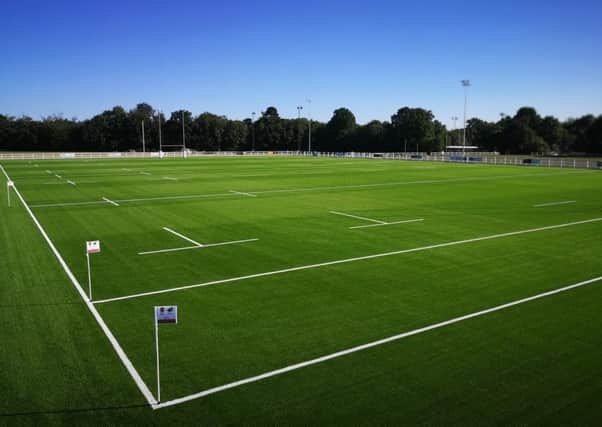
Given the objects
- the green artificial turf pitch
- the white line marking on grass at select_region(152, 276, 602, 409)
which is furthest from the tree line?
the white line marking on grass at select_region(152, 276, 602, 409)

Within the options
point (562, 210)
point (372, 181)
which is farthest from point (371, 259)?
point (372, 181)

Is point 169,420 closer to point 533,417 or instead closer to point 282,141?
point 533,417

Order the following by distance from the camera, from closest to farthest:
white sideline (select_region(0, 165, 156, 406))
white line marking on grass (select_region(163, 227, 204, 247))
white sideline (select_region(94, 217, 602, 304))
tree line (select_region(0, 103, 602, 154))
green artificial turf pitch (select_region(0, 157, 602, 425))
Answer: green artificial turf pitch (select_region(0, 157, 602, 425)) → white sideline (select_region(0, 165, 156, 406)) → white sideline (select_region(94, 217, 602, 304)) → white line marking on grass (select_region(163, 227, 204, 247)) → tree line (select_region(0, 103, 602, 154))

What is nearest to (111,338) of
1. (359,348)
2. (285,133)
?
(359,348)

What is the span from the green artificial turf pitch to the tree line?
111659 millimetres

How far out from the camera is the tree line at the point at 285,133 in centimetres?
12438

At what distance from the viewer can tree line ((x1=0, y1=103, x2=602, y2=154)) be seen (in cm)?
12438

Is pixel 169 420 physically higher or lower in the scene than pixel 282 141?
lower

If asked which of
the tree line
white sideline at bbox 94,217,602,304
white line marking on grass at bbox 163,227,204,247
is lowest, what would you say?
white sideline at bbox 94,217,602,304

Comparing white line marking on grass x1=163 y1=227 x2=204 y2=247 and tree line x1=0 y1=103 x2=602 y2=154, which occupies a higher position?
tree line x1=0 y1=103 x2=602 y2=154

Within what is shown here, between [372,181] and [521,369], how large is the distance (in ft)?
116

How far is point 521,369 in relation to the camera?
8.23 metres

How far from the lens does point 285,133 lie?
5753 inches

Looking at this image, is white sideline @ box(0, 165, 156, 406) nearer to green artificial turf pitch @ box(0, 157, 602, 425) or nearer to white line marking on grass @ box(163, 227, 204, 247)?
green artificial turf pitch @ box(0, 157, 602, 425)
